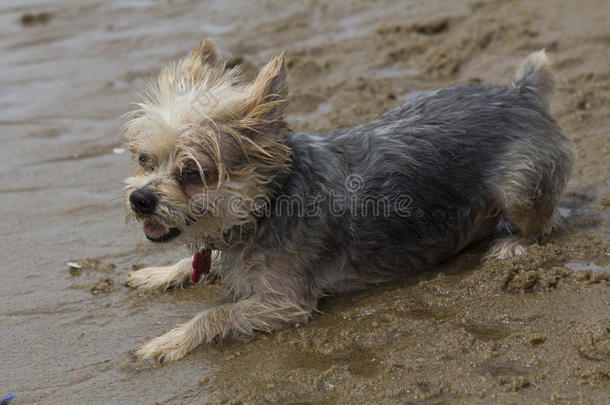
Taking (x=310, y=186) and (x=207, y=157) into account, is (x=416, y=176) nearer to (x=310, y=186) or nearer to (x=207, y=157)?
(x=310, y=186)

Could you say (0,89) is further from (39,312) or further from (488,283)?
(488,283)

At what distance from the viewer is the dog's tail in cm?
576

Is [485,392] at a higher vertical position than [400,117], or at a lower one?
lower

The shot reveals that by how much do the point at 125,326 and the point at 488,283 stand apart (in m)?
2.55

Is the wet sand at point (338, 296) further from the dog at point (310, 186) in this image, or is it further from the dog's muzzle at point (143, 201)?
the dog's muzzle at point (143, 201)

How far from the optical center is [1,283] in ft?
18.6

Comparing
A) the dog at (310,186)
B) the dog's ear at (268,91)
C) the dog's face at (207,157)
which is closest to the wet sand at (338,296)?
the dog at (310,186)

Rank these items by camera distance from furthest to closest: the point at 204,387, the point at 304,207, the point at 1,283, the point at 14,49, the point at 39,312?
the point at 14,49 → the point at 1,283 → the point at 39,312 → the point at 304,207 → the point at 204,387

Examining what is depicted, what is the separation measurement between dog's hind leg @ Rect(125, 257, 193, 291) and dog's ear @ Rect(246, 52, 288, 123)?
1.56m

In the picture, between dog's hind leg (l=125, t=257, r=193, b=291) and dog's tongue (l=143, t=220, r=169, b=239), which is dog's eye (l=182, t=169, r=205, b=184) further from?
dog's hind leg (l=125, t=257, r=193, b=291)

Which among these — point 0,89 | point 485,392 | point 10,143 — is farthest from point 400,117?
point 0,89

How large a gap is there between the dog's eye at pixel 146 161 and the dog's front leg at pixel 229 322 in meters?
1.05

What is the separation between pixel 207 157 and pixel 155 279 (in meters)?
1.43

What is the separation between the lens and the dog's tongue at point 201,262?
505cm
